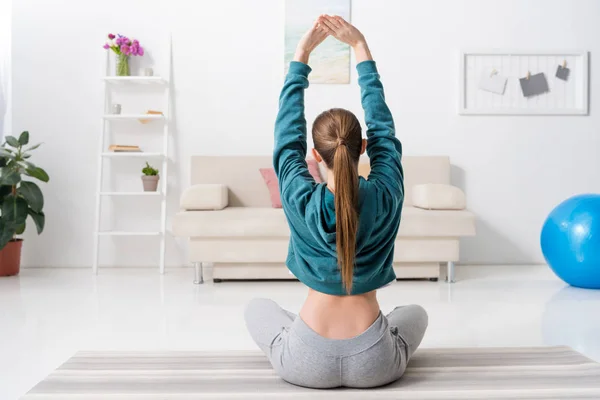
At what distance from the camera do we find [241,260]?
3.96m

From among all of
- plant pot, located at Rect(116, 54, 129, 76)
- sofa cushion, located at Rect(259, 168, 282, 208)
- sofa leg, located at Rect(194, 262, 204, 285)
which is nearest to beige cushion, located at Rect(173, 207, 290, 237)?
sofa leg, located at Rect(194, 262, 204, 285)

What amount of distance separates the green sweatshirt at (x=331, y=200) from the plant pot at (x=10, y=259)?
3.30 meters

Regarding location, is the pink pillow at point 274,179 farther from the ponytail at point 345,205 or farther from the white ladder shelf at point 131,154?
the ponytail at point 345,205

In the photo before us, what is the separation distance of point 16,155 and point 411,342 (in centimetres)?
347

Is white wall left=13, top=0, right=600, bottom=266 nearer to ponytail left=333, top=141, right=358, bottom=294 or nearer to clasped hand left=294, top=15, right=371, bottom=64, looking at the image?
clasped hand left=294, top=15, right=371, bottom=64

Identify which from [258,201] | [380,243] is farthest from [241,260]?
[380,243]

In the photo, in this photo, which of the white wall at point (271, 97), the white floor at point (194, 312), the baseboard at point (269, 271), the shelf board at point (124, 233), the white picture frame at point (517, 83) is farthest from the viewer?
the white picture frame at point (517, 83)

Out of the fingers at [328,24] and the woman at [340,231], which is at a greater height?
the fingers at [328,24]

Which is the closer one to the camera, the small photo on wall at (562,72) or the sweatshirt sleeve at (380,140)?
the sweatshirt sleeve at (380,140)

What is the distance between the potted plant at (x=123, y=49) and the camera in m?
4.68

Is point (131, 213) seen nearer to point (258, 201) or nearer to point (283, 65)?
point (258, 201)

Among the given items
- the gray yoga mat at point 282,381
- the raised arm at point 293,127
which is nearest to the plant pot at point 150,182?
the gray yoga mat at point 282,381

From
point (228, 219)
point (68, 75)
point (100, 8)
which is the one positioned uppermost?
point (100, 8)

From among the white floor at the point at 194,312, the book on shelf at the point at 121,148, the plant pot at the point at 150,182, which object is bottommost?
the white floor at the point at 194,312
